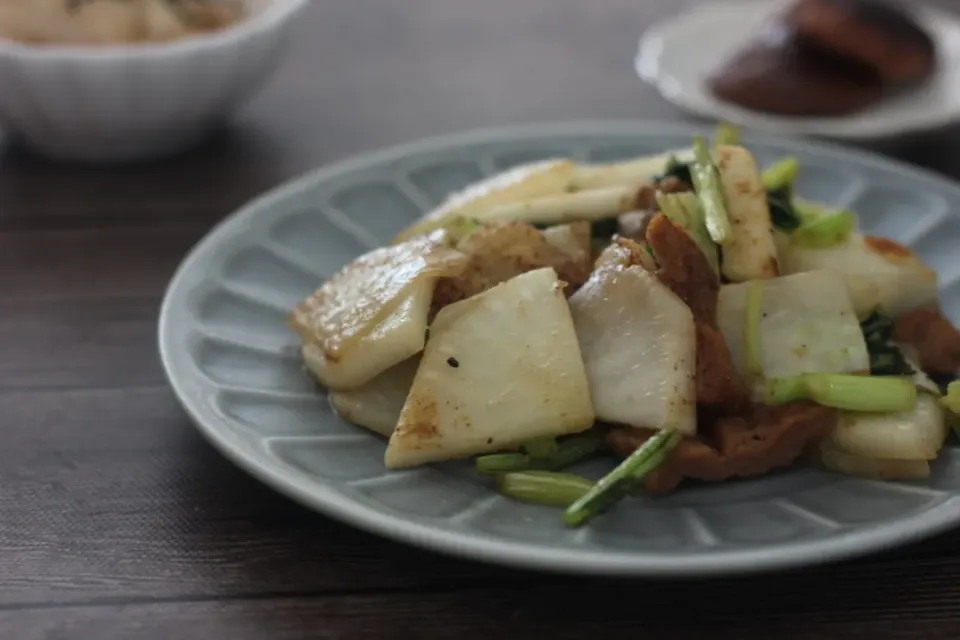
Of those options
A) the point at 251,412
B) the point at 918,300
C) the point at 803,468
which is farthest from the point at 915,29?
the point at 251,412

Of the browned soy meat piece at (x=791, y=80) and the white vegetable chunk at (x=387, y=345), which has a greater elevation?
the browned soy meat piece at (x=791, y=80)

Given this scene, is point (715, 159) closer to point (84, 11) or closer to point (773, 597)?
point (773, 597)

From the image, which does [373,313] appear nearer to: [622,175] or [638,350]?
[638,350]

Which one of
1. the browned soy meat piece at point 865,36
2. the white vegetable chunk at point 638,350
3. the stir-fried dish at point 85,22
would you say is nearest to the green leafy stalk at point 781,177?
the white vegetable chunk at point 638,350

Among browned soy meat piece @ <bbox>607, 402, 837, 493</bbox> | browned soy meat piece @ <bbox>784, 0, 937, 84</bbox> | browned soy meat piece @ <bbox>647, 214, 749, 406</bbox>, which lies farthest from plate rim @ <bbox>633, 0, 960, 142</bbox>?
browned soy meat piece @ <bbox>607, 402, 837, 493</bbox>

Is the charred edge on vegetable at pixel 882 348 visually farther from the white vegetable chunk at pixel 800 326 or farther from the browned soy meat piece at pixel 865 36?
the browned soy meat piece at pixel 865 36

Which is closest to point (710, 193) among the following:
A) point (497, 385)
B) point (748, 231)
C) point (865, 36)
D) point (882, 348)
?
point (748, 231)
